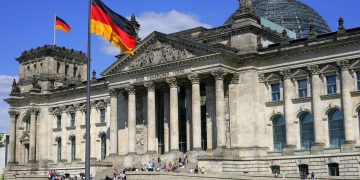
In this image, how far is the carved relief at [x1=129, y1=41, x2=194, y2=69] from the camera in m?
60.0

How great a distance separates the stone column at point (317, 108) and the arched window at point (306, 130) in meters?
1.05

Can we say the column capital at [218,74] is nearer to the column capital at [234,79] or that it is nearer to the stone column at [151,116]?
the column capital at [234,79]

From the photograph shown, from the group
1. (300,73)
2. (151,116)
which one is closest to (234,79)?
(300,73)

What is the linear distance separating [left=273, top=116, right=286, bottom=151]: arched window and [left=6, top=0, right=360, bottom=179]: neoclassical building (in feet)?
0.34

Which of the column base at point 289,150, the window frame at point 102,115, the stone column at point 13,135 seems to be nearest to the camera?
the column base at point 289,150

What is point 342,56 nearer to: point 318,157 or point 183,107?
point 318,157

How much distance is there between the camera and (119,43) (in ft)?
101

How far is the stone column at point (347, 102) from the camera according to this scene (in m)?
51.8

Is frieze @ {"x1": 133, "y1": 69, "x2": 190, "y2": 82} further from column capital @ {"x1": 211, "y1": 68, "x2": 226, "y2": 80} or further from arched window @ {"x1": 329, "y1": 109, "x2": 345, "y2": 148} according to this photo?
arched window @ {"x1": 329, "y1": 109, "x2": 345, "y2": 148}

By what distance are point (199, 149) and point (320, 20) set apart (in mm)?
30234

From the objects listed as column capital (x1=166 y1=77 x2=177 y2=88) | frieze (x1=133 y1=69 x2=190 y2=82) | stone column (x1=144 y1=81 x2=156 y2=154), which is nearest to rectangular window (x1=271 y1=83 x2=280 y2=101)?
frieze (x1=133 y1=69 x2=190 y2=82)

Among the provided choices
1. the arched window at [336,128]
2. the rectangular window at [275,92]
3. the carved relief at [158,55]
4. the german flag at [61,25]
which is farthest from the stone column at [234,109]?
the german flag at [61,25]

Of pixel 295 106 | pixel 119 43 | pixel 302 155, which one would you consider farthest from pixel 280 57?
pixel 119 43

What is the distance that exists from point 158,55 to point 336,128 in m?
20.5
